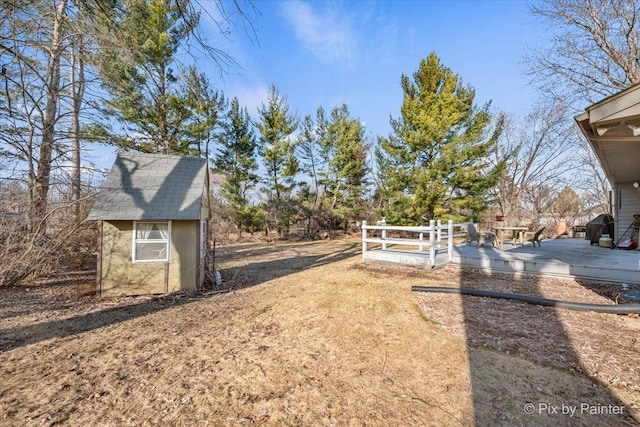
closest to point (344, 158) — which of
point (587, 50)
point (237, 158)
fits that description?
point (237, 158)

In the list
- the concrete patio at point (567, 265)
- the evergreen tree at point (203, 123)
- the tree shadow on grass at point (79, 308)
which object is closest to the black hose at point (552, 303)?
the concrete patio at point (567, 265)

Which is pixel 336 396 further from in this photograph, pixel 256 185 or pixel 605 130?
pixel 256 185

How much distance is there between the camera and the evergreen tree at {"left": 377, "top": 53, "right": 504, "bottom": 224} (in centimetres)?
1318

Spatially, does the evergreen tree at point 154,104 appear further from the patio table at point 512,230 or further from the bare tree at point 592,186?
the bare tree at point 592,186

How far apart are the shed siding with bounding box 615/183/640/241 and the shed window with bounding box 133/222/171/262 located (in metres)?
13.6

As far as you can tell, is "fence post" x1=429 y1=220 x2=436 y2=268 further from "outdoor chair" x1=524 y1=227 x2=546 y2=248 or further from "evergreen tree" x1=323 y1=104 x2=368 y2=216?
"evergreen tree" x1=323 y1=104 x2=368 y2=216

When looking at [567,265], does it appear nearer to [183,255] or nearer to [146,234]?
[183,255]

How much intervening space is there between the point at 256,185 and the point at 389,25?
517 inches

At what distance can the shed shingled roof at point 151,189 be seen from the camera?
6137 millimetres

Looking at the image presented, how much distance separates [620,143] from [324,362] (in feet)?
22.9

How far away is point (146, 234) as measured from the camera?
636 cm

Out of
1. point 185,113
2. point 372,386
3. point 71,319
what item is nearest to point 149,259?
point 71,319

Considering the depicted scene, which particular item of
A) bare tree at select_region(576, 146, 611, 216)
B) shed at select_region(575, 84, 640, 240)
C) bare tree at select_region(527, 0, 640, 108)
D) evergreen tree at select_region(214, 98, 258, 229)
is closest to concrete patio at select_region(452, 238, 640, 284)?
shed at select_region(575, 84, 640, 240)

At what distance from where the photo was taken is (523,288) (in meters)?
5.57
